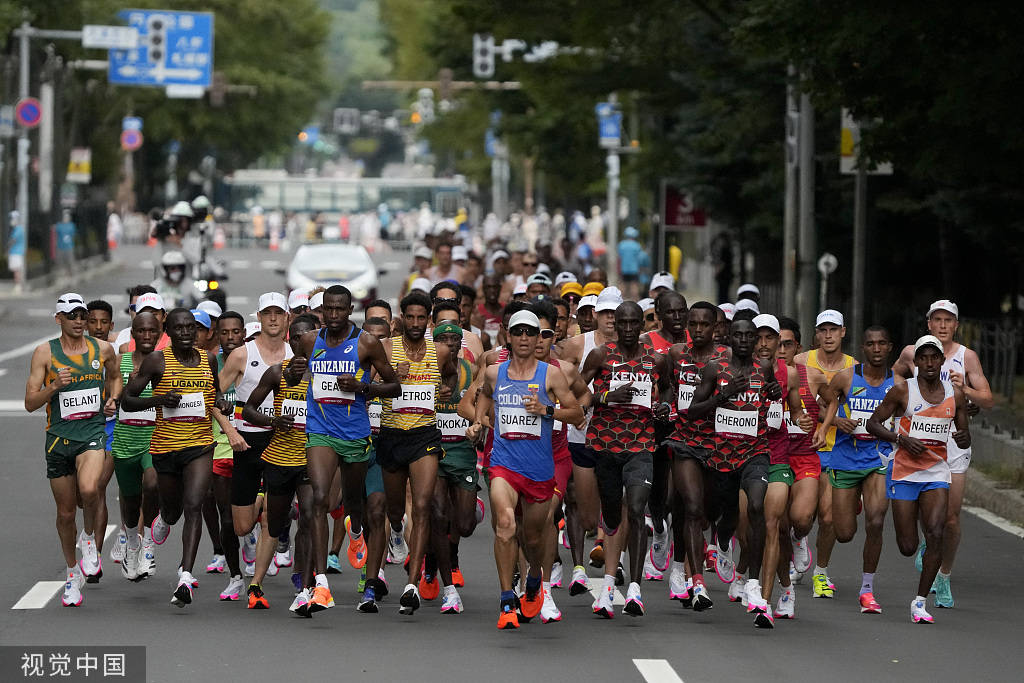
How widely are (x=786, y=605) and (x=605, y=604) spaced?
40.8 inches

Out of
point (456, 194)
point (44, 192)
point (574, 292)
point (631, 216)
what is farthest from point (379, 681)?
point (456, 194)

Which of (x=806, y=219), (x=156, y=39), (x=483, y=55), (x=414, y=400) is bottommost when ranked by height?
(x=414, y=400)

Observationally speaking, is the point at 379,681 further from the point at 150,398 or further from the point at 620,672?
the point at 150,398

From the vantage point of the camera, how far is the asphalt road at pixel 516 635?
10.2 metres

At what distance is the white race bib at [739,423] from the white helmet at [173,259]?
15.0 m

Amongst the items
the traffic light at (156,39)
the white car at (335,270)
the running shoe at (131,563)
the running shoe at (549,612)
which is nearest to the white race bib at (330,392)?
the running shoe at (549,612)

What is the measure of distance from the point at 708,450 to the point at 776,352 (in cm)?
106

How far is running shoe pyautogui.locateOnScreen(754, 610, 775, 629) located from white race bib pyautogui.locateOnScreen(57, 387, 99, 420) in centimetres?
405

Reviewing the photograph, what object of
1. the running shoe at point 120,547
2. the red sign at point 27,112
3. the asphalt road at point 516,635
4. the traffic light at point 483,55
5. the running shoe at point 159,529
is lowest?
the asphalt road at point 516,635

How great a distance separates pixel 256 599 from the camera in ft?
39.0

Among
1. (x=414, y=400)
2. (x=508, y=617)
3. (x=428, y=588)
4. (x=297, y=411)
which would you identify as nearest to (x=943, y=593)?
(x=508, y=617)

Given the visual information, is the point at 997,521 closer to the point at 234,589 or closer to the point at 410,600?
the point at 410,600

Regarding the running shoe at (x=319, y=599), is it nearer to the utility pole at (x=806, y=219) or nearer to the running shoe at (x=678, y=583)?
Result: the running shoe at (x=678, y=583)

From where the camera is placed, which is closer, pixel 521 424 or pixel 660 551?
pixel 521 424
